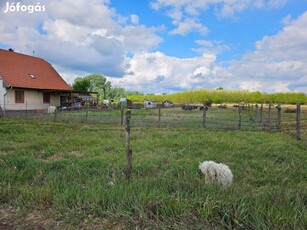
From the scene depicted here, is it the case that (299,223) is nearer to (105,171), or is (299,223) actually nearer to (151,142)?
(105,171)

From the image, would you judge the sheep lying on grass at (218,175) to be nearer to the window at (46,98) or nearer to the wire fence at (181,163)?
the wire fence at (181,163)

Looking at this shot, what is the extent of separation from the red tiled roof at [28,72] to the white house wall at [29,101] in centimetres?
91

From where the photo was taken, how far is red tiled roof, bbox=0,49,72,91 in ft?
85.4

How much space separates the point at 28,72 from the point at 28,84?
10.9 ft

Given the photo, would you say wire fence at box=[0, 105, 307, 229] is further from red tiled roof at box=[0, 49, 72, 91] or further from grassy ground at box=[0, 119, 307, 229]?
red tiled roof at box=[0, 49, 72, 91]

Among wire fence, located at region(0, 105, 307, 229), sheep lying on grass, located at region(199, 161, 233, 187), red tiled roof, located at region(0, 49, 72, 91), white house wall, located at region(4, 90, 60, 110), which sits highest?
red tiled roof, located at region(0, 49, 72, 91)

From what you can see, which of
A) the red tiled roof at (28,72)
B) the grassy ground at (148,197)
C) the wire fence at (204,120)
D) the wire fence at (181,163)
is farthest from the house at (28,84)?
the grassy ground at (148,197)

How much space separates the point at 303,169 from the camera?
581cm

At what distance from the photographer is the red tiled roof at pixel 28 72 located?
26020mm

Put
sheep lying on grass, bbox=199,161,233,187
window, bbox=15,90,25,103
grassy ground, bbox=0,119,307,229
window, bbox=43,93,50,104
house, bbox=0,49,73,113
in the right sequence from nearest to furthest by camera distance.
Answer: grassy ground, bbox=0,119,307,229
sheep lying on grass, bbox=199,161,233,187
house, bbox=0,49,73,113
window, bbox=15,90,25,103
window, bbox=43,93,50,104

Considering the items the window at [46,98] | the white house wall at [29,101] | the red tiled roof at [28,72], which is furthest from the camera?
the window at [46,98]

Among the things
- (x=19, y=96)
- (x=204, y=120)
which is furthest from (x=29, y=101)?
(x=204, y=120)

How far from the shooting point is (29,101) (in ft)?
88.9

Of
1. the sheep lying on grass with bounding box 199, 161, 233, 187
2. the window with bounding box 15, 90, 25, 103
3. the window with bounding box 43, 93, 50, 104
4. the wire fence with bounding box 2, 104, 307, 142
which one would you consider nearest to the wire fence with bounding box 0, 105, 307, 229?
the sheep lying on grass with bounding box 199, 161, 233, 187
